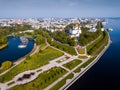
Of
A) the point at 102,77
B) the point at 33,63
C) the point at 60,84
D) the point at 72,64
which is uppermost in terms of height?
the point at 72,64

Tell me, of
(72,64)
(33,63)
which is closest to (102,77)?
(72,64)

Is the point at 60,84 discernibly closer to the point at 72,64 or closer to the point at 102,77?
the point at 102,77

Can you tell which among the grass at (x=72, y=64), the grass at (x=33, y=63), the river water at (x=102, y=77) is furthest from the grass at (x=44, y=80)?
the grass at (x=33, y=63)

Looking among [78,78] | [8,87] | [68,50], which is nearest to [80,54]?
[68,50]

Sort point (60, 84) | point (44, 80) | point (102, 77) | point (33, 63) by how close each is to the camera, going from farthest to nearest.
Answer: point (33, 63)
point (102, 77)
point (44, 80)
point (60, 84)

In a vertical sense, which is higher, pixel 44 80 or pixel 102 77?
pixel 44 80

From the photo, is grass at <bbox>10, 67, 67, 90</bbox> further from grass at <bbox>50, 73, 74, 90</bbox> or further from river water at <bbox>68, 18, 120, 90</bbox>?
river water at <bbox>68, 18, 120, 90</bbox>
